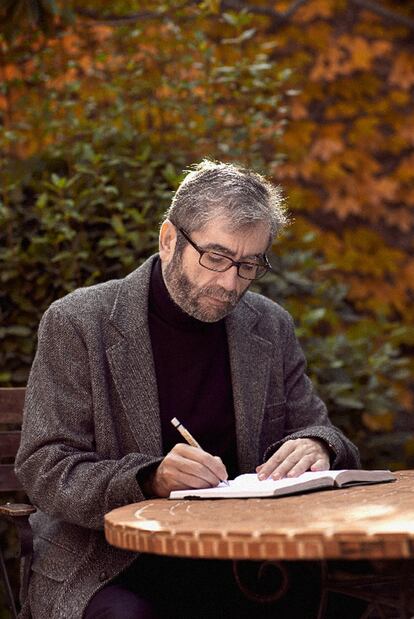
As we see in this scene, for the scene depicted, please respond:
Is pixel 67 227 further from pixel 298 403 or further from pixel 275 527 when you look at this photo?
pixel 275 527

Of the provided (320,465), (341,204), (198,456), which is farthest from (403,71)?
(198,456)

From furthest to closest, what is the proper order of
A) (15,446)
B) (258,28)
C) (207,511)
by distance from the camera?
(258,28)
(15,446)
(207,511)

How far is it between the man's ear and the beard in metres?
0.02

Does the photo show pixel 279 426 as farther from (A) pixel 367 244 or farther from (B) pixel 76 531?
(A) pixel 367 244

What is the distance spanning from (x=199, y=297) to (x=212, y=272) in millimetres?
93

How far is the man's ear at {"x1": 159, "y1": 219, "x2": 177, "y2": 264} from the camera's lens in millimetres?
3076

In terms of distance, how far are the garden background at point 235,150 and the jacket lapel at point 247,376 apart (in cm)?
122

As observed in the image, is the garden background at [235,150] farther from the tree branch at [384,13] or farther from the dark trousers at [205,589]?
the dark trousers at [205,589]

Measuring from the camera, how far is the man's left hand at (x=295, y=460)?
9.15ft

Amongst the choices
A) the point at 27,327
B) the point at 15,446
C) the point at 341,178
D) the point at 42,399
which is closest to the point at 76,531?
the point at 42,399

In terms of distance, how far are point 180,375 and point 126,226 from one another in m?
1.48

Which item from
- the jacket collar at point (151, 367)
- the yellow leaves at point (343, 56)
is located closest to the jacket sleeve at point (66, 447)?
the jacket collar at point (151, 367)

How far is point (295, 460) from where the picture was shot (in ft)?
9.28

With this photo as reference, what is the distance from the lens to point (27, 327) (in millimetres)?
4387
